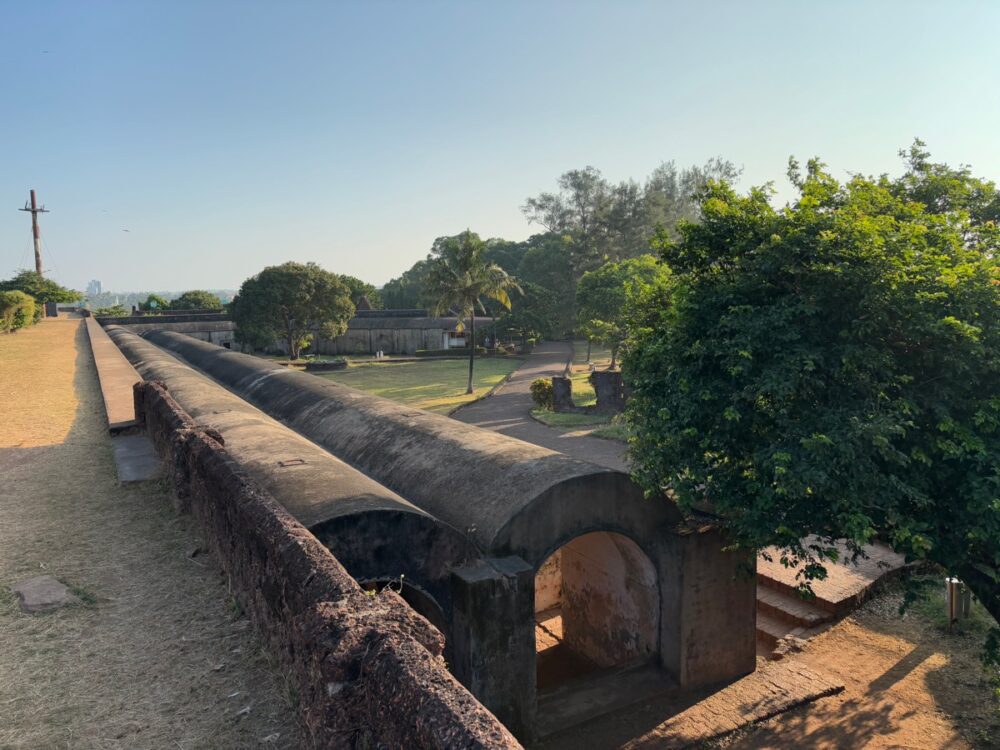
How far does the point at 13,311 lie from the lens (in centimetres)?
4684

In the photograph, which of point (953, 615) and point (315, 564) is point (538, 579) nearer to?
point (953, 615)

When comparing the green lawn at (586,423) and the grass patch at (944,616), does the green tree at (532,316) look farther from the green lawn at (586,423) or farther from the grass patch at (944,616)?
the grass patch at (944,616)

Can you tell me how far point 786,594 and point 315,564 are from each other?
10.5 meters

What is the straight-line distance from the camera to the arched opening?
9945mm

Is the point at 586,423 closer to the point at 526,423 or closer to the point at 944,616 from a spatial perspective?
the point at 526,423

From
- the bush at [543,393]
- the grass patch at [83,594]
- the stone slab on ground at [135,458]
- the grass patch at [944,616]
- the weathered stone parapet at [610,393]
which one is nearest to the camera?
the grass patch at [83,594]

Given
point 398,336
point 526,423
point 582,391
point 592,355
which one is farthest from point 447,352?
point 526,423

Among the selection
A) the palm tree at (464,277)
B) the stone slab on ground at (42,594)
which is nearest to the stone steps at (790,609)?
the stone slab on ground at (42,594)

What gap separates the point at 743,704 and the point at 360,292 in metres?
68.6

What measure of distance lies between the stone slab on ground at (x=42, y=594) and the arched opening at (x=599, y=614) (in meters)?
5.95

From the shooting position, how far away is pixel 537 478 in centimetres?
886

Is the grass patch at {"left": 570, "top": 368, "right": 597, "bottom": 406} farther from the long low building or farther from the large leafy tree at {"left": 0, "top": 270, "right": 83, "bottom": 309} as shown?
the large leafy tree at {"left": 0, "top": 270, "right": 83, "bottom": 309}

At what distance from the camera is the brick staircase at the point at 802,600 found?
38.7 feet

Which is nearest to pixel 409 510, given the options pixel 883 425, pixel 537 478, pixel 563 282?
pixel 537 478
